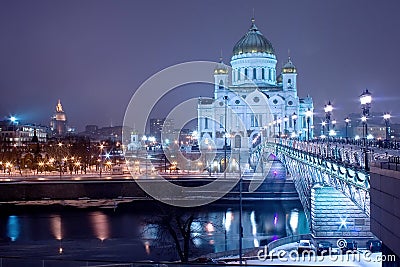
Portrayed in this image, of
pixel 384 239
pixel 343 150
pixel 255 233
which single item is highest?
pixel 343 150

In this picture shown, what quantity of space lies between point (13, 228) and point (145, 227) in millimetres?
7537

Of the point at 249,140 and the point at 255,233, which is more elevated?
the point at 249,140

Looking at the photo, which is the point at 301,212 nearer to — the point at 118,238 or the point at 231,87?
the point at 118,238

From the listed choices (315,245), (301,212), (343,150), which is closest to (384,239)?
(343,150)

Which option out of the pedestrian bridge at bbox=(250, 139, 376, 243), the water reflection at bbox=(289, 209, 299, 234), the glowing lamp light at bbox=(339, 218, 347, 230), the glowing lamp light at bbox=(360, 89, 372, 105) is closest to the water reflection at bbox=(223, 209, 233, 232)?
the water reflection at bbox=(289, 209, 299, 234)

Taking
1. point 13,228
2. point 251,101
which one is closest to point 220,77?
point 251,101

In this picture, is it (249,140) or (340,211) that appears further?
(249,140)

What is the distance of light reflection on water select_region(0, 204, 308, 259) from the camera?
30750 millimetres

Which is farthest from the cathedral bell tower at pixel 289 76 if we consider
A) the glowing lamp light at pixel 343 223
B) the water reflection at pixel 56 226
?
the glowing lamp light at pixel 343 223

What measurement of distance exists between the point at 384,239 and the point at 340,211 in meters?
16.8

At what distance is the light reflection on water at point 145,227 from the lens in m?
30.8

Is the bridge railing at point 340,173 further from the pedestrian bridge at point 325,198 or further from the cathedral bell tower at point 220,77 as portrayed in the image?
the cathedral bell tower at point 220,77

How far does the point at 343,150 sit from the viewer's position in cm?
1819

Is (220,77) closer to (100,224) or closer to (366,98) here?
(100,224)
